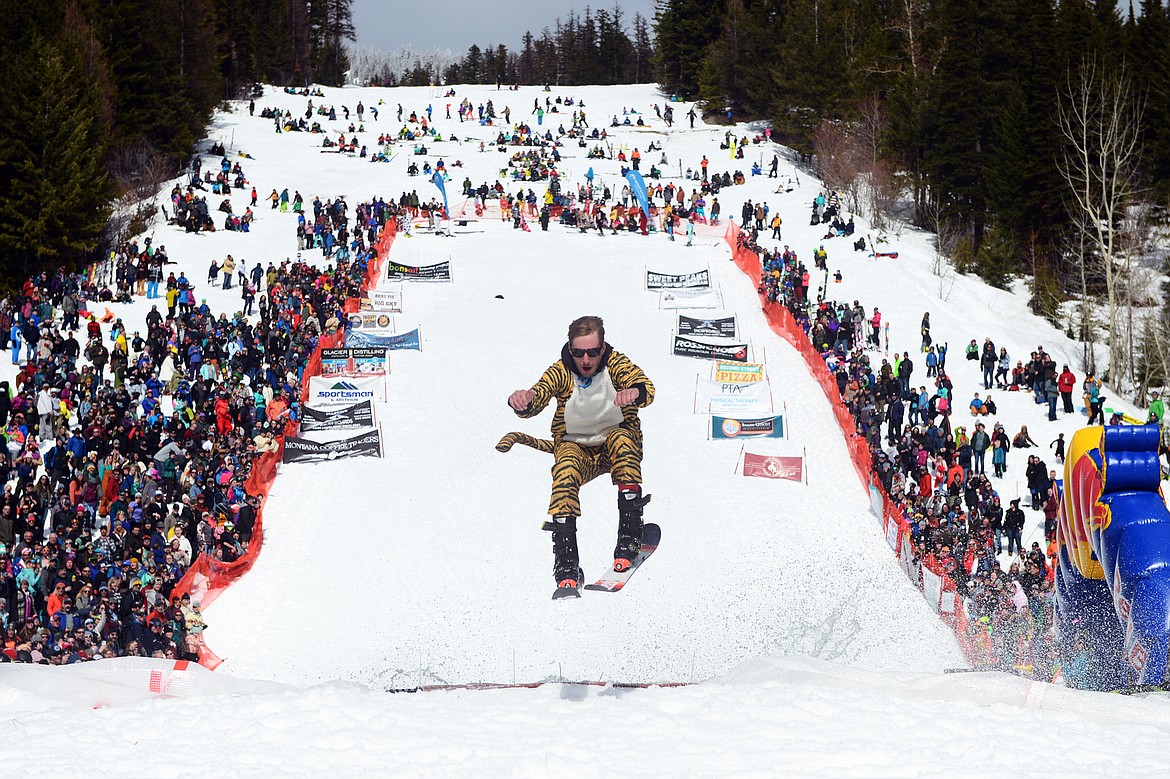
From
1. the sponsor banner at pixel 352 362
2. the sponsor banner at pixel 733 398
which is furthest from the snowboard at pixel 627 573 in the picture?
the sponsor banner at pixel 352 362

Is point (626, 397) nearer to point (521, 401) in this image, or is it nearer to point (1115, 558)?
point (521, 401)

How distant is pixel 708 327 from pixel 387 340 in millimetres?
7793

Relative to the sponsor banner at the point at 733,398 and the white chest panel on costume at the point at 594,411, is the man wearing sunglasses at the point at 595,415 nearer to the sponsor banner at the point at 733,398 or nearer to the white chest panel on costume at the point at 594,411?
the white chest panel on costume at the point at 594,411

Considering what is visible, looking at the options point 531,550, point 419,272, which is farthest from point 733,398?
point 419,272

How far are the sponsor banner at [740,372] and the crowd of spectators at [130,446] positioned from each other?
30.1 feet

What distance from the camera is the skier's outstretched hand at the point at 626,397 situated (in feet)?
53.9

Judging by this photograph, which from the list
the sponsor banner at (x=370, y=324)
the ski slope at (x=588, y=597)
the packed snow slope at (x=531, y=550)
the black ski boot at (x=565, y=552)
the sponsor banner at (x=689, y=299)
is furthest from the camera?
the sponsor banner at (x=689, y=299)

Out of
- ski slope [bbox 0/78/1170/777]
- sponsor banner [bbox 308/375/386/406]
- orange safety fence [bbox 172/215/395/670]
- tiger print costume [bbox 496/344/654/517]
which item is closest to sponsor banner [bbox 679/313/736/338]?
ski slope [bbox 0/78/1170/777]

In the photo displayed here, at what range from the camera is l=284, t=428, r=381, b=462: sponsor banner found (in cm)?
2435

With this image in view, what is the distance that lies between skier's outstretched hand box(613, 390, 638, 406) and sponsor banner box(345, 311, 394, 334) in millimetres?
14728

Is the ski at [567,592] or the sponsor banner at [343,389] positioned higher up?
the sponsor banner at [343,389]

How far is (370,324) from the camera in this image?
3044cm

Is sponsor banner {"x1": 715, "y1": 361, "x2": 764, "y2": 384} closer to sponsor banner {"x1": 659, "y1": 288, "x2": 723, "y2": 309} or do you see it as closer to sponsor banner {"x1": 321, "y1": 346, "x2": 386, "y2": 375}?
sponsor banner {"x1": 659, "y1": 288, "x2": 723, "y2": 309}

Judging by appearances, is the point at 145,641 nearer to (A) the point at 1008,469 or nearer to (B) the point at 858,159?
(A) the point at 1008,469
